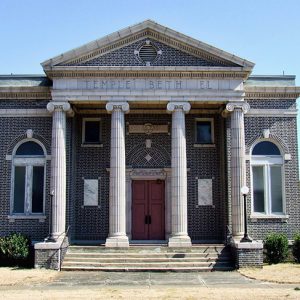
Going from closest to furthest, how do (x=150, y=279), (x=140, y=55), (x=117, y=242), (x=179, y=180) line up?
(x=150, y=279), (x=117, y=242), (x=179, y=180), (x=140, y=55)

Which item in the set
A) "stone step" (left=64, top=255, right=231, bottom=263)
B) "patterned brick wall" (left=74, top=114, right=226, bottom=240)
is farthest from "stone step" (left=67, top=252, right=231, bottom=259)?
"patterned brick wall" (left=74, top=114, right=226, bottom=240)

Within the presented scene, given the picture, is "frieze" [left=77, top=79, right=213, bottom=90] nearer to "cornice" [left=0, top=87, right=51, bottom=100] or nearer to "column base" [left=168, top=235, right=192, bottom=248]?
"cornice" [left=0, top=87, right=51, bottom=100]

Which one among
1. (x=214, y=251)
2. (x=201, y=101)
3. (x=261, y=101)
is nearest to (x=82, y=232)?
(x=214, y=251)

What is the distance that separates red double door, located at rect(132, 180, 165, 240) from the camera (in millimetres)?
24875

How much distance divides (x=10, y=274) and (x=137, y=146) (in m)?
8.56

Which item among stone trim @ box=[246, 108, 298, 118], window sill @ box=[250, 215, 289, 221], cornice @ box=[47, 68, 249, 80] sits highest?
cornice @ box=[47, 68, 249, 80]

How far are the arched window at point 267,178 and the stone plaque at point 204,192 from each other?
2.00 meters

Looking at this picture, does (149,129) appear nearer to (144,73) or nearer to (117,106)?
(117,106)

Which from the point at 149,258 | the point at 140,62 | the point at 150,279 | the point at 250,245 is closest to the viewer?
the point at 150,279

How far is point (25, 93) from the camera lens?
24.0 meters

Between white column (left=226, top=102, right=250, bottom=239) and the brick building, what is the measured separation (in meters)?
0.04

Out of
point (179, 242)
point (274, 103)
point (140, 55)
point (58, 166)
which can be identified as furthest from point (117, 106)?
point (274, 103)

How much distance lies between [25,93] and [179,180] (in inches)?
305

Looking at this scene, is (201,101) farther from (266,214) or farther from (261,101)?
(266,214)
